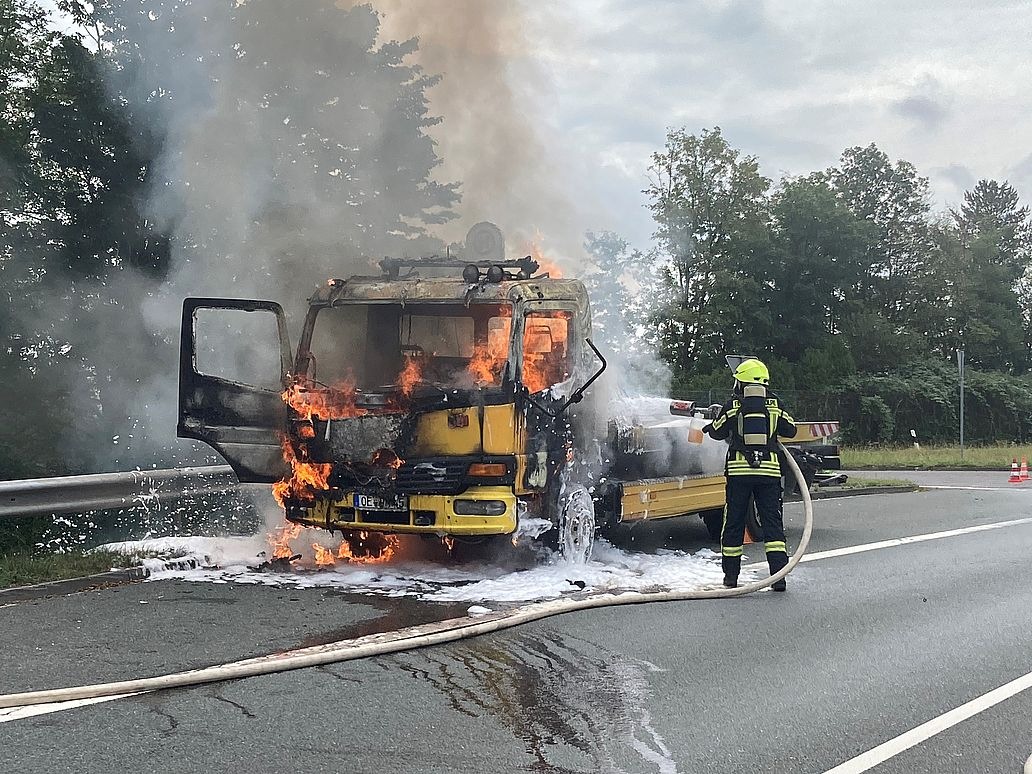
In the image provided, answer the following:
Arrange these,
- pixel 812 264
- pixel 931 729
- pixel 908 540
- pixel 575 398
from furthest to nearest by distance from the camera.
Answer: pixel 812 264, pixel 908 540, pixel 575 398, pixel 931 729

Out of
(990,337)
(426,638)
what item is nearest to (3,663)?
(426,638)

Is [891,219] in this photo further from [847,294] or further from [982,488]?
[982,488]

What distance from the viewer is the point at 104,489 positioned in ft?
28.2

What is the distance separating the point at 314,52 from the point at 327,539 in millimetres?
7126

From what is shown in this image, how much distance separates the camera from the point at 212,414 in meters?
8.19

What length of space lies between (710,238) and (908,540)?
27.3m

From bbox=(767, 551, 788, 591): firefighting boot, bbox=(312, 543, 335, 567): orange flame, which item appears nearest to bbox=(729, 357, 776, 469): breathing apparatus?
bbox=(767, 551, 788, 591): firefighting boot

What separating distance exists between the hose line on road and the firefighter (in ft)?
0.77

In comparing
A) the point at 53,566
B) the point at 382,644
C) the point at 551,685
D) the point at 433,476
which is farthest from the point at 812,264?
the point at 551,685

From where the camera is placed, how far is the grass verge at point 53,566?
25.3ft

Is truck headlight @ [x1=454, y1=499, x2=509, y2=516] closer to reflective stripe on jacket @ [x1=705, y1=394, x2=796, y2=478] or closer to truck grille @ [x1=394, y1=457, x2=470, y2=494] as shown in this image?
truck grille @ [x1=394, y1=457, x2=470, y2=494]

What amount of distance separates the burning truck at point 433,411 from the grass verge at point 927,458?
1891 centimetres

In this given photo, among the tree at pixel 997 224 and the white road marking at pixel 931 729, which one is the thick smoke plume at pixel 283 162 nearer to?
the white road marking at pixel 931 729

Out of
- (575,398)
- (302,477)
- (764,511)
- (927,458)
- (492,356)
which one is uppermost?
(492,356)
